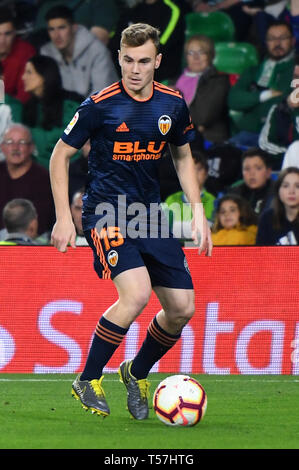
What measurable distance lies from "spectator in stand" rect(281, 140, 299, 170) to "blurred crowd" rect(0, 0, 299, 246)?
0.01 metres

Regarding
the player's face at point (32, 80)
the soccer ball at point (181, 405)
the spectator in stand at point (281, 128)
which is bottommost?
the soccer ball at point (181, 405)

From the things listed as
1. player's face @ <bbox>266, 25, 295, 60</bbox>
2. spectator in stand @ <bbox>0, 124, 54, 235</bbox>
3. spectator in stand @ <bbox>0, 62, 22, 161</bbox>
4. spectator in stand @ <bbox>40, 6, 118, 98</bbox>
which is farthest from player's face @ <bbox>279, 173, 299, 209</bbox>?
spectator in stand @ <bbox>0, 62, 22, 161</bbox>

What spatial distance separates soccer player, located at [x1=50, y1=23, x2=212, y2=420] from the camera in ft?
20.1

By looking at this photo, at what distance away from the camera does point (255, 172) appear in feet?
35.7

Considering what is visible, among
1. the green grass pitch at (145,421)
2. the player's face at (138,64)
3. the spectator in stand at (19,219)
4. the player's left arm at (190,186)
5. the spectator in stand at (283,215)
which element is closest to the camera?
the green grass pitch at (145,421)

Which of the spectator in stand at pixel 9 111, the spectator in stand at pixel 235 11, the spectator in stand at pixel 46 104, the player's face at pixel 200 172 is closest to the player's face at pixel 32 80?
the spectator in stand at pixel 46 104

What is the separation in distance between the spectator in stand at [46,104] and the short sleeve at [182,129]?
200 inches

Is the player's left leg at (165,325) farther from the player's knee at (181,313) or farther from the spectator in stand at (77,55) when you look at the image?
the spectator in stand at (77,55)

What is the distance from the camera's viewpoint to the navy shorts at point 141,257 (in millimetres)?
6129

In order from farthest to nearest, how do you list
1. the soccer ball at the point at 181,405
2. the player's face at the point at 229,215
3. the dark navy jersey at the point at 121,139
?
the player's face at the point at 229,215
the dark navy jersey at the point at 121,139
the soccer ball at the point at 181,405

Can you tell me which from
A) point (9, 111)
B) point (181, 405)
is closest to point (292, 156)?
point (9, 111)

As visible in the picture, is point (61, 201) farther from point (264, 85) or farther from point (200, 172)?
point (264, 85)

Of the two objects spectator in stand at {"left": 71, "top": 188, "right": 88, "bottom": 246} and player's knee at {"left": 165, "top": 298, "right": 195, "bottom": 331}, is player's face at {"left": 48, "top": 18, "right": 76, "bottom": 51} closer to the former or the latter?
spectator in stand at {"left": 71, "top": 188, "right": 88, "bottom": 246}

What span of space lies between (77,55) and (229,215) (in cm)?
280
